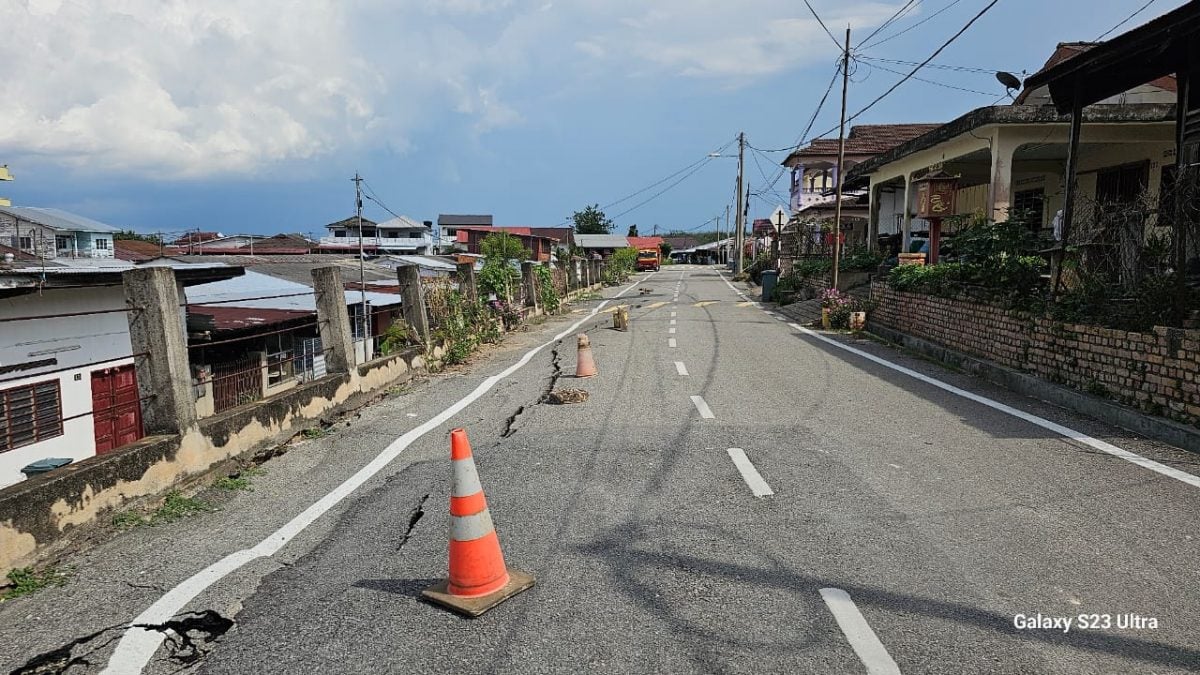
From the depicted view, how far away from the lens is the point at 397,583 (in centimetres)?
439

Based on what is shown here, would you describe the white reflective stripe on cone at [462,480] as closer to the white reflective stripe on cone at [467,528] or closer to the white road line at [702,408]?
the white reflective stripe on cone at [467,528]

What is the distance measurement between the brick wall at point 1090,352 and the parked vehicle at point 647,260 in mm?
80181

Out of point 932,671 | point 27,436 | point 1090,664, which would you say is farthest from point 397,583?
point 27,436

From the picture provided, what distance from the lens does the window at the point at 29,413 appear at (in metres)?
12.5

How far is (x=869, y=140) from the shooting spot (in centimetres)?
4712

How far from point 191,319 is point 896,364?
12.4 meters

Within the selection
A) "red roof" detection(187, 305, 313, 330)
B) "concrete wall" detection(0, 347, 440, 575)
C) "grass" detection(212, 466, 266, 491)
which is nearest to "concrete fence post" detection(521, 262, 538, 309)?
"red roof" detection(187, 305, 313, 330)

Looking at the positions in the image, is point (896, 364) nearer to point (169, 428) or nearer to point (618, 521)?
point (618, 521)

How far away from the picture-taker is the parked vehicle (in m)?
94.2

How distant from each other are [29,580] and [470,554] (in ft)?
8.49

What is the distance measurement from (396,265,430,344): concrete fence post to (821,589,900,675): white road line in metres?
10.5

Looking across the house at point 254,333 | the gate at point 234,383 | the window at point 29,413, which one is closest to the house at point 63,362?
the window at point 29,413

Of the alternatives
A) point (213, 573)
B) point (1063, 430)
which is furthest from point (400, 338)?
point (1063, 430)

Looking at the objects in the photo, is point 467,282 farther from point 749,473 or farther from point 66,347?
point 749,473
